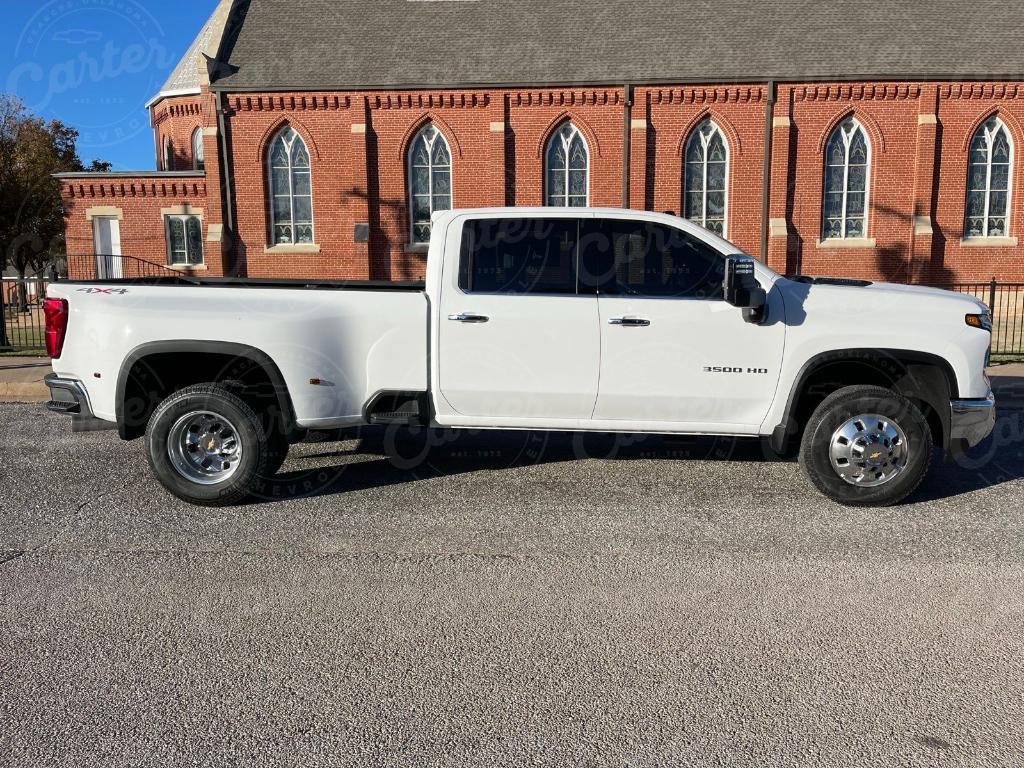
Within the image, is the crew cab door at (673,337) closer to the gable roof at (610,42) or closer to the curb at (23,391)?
the curb at (23,391)

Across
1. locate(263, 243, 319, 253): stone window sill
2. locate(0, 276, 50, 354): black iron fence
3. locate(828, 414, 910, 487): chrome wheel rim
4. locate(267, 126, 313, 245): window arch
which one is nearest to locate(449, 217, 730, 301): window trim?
locate(828, 414, 910, 487): chrome wheel rim

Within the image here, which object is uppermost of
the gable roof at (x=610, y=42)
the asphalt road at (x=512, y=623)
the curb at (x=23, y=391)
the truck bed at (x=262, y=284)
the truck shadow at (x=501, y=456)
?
the gable roof at (x=610, y=42)

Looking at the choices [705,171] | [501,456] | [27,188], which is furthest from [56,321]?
[27,188]

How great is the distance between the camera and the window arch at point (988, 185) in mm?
21859

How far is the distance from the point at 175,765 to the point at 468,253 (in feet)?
12.5

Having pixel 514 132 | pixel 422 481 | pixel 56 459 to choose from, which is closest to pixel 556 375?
pixel 422 481

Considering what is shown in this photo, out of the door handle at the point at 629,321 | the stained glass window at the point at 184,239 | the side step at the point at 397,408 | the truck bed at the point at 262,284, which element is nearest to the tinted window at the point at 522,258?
the door handle at the point at 629,321

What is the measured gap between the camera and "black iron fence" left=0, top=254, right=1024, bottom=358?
13359mm

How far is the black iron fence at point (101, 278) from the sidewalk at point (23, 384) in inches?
48.8

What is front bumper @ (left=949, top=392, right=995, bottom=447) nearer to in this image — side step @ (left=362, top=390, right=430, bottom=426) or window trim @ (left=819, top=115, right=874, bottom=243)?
side step @ (left=362, top=390, right=430, bottom=426)

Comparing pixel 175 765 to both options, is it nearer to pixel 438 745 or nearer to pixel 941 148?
pixel 438 745

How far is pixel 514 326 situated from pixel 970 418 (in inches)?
126

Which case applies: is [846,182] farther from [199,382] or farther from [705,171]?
[199,382]

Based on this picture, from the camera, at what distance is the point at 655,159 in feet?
73.6
